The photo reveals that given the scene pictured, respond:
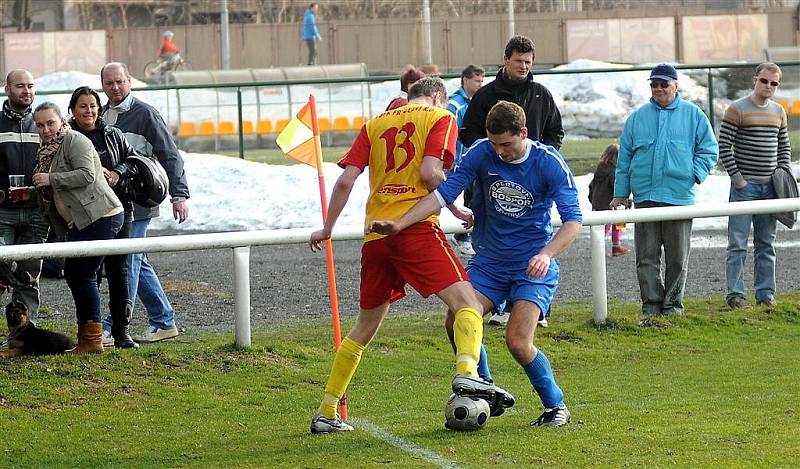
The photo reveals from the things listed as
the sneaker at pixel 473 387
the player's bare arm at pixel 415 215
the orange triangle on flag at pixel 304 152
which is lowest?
the sneaker at pixel 473 387

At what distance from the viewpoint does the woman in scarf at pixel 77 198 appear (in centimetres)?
903

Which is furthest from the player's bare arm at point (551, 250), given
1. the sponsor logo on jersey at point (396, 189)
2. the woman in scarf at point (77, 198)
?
the woman in scarf at point (77, 198)

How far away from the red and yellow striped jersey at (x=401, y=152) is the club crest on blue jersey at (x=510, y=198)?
29 centimetres

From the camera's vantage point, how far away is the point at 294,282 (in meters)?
13.5

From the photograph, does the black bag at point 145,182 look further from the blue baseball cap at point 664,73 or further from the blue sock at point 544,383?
the blue baseball cap at point 664,73

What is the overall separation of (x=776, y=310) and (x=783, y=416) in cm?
373

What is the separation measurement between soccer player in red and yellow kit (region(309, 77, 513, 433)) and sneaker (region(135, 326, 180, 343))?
3.09 m

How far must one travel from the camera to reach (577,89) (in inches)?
893

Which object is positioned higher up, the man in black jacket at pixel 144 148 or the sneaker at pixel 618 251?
the man in black jacket at pixel 144 148

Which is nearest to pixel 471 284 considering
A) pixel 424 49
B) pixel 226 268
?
pixel 226 268

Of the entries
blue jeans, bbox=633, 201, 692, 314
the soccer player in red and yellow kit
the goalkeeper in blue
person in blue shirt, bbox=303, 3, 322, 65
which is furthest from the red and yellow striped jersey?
person in blue shirt, bbox=303, 3, 322, 65

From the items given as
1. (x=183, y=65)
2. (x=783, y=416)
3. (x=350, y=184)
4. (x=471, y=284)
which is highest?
(x=183, y=65)

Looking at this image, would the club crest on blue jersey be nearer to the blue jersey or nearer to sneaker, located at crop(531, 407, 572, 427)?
the blue jersey

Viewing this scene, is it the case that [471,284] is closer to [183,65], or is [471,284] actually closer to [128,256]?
[128,256]
